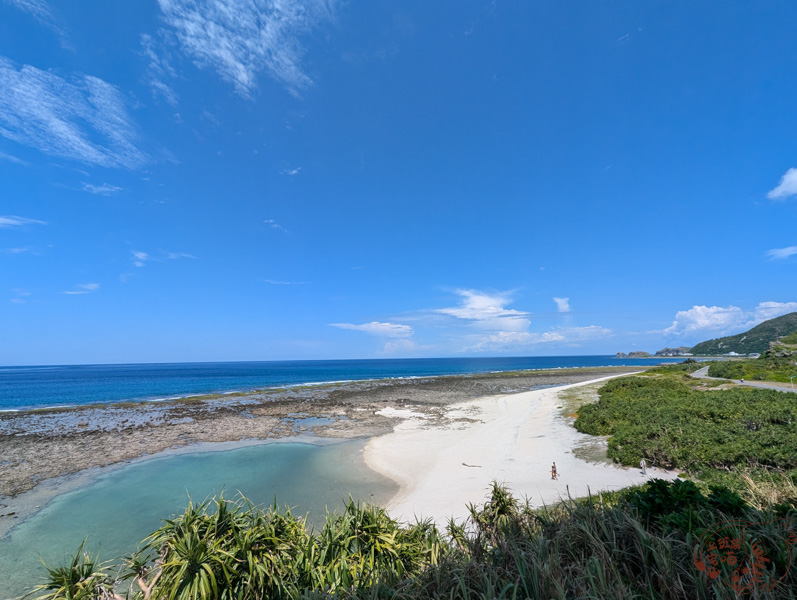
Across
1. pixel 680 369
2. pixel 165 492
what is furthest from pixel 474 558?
pixel 680 369

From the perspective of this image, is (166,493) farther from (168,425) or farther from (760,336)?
(760,336)

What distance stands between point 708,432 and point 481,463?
12.0m

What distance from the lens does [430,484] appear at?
18.6 m

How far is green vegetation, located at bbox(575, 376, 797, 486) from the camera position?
14.2 m

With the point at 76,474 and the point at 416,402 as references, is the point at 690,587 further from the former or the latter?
the point at 416,402

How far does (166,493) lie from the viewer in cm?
1866

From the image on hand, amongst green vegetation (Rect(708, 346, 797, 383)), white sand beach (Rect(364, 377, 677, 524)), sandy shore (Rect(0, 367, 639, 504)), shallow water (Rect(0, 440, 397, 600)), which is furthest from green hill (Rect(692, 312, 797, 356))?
shallow water (Rect(0, 440, 397, 600))

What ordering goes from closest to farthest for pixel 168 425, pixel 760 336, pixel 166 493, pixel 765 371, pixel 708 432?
pixel 708 432 < pixel 166 493 < pixel 168 425 < pixel 765 371 < pixel 760 336

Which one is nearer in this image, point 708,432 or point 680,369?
point 708,432

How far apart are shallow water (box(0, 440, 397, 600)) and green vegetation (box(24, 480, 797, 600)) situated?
4687 mm

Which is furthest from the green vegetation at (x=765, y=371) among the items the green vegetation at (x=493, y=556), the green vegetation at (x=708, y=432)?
the green vegetation at (x=493, y=556)

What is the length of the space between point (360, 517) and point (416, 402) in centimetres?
4315

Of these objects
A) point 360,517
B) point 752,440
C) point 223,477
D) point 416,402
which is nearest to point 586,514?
point 360,517

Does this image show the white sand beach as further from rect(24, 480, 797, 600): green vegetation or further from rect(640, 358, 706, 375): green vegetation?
rect(640, 358, 706, 375): green vegetation
